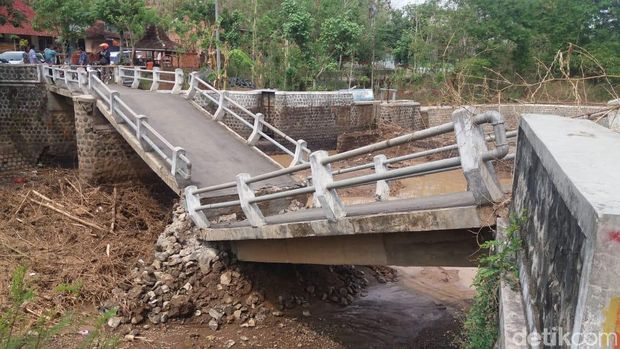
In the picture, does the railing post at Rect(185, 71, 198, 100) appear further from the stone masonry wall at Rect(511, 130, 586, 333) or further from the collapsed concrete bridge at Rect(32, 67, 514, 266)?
the stone masonry wall at Rect(511, 130, 586, 333)

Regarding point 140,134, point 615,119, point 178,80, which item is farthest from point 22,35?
point 615,119

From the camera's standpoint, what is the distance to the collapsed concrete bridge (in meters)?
4.34

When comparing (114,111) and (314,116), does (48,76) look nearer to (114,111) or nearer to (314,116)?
(114,111)

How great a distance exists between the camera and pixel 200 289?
27.7 ft

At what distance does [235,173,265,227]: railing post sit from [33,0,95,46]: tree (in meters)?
22.1

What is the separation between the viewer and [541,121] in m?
4.29

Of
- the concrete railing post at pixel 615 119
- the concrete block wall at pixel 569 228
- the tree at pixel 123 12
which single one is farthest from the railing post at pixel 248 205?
the tree at pixel 123 12

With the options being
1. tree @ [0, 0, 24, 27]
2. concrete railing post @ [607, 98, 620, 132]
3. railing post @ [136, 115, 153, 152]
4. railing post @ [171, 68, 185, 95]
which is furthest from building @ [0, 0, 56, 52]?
concrete railing post @ [607, 98, 620, 132]

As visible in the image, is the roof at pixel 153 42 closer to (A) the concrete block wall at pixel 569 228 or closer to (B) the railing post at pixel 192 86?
(B) the railing post at pixel 192 86

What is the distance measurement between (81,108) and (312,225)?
9.18 m

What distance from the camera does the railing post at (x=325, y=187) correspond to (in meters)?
5.62

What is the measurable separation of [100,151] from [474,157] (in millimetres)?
11039

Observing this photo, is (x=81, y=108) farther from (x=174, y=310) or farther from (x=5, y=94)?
(x=174, y=310)

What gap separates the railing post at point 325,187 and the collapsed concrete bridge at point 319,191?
11 millimetres
